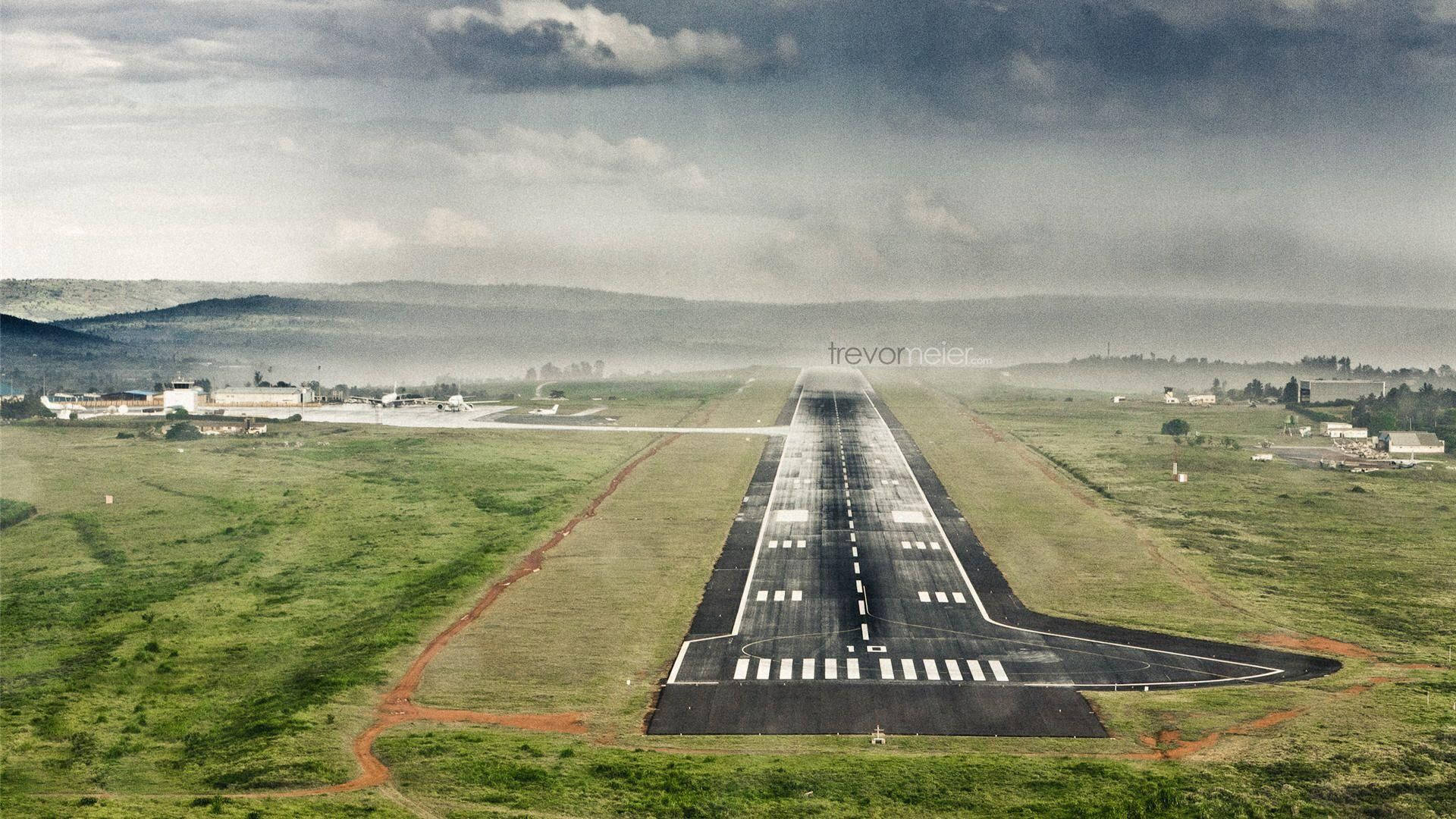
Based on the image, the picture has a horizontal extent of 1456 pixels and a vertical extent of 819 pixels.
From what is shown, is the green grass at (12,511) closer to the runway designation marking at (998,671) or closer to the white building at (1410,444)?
the runway designation marking at (998,671)

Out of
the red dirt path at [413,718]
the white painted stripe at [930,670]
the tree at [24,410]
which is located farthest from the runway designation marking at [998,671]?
the tree at [24,410]

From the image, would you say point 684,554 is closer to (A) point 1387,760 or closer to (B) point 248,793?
(B) point 248,793

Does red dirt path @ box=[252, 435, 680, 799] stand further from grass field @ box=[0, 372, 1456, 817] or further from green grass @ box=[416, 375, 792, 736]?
grass field @ box=[0, 372, 1456, 817]

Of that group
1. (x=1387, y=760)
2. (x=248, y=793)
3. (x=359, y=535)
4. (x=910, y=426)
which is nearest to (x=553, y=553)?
(x=359, y=535)

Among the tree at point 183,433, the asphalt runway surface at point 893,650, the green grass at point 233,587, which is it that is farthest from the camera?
the tree at point 183,433

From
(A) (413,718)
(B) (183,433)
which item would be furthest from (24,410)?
(A) (413,718)

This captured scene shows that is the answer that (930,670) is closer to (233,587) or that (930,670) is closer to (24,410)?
(233,587)
